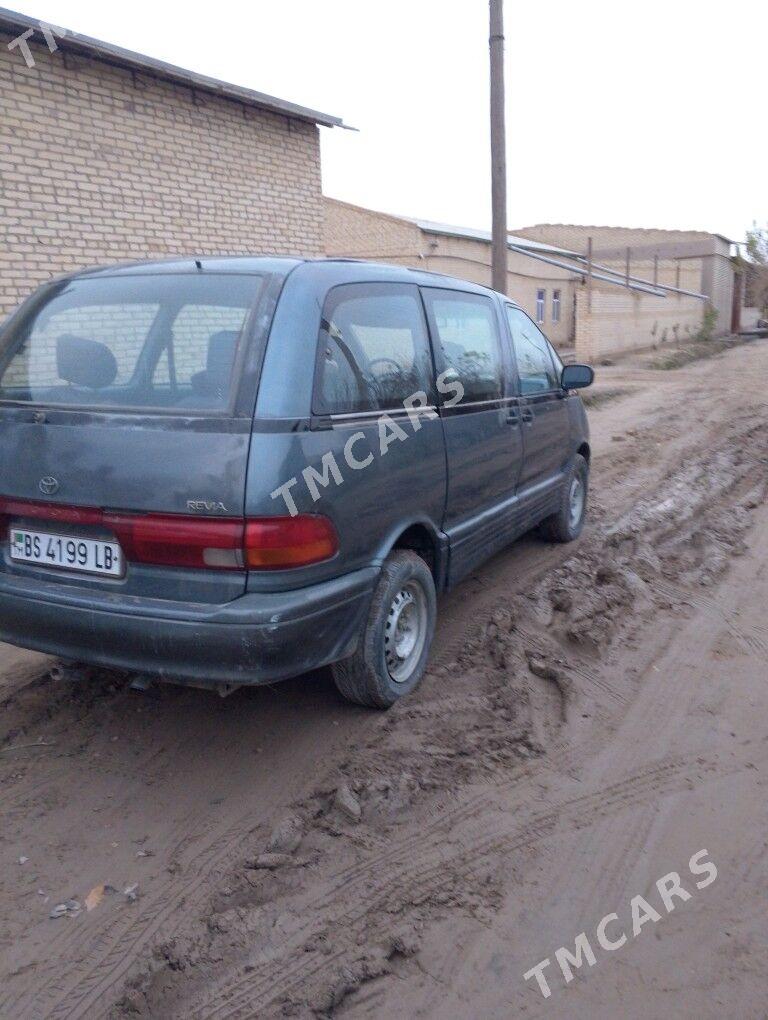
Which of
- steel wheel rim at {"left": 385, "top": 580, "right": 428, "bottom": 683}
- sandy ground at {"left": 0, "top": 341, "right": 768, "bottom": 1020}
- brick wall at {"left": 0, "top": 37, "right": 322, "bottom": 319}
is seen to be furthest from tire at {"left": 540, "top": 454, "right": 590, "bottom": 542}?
brick wall at {"left": 0, "top": 37, "right": 322, "bottom": 319}

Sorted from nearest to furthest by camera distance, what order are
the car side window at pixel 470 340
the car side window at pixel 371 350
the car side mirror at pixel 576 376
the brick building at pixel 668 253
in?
the car side window at pixel 371 350 → the car side window at pixel 470 340 → the car side mirror at pixel 576 376 → the brick building at pixel 668 253

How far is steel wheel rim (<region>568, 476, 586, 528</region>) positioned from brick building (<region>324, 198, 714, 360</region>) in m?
15.5

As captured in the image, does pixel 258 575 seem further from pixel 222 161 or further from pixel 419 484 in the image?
pixel 222 161

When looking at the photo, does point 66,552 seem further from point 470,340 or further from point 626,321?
point 626,321

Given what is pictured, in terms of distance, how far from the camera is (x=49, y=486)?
123 inches

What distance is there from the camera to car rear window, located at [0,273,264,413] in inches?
123

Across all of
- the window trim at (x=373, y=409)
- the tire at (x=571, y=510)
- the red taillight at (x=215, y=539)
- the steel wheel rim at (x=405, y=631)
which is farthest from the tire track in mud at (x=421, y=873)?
the tire at (x=571, y=510)

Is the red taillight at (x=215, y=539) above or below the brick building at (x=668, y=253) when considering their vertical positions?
below

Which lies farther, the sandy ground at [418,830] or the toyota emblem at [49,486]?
the toyota emblem at [49,486]

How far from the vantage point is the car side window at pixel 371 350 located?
329cm

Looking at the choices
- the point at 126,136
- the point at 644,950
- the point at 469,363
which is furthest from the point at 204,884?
the point at 126,136

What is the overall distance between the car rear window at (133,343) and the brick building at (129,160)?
4.53m

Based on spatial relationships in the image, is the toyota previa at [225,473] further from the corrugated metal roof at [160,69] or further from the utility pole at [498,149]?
the utility pole at [498,149]

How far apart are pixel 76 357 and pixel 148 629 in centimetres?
117
